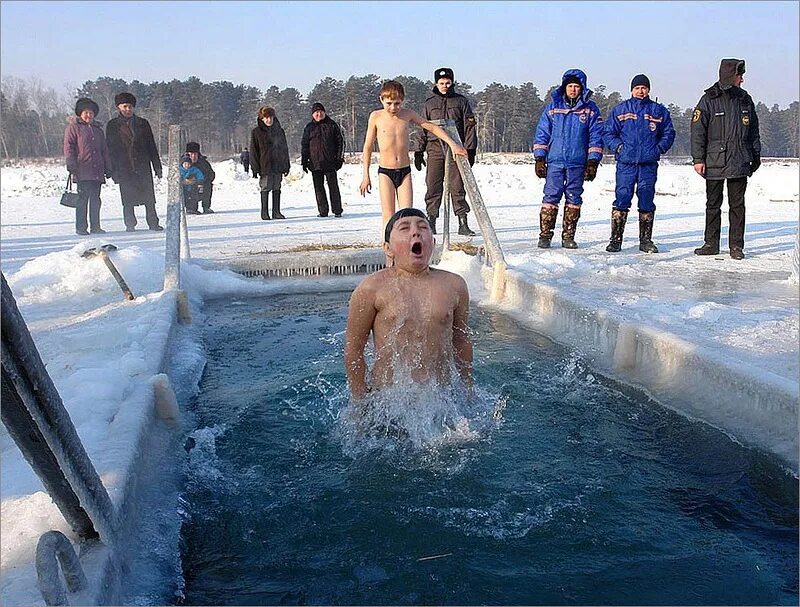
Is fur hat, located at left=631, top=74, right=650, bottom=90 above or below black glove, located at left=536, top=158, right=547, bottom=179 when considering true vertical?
above

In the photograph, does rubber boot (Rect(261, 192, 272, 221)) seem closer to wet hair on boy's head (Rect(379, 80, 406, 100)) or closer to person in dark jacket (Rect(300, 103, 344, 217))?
person in dark jacket (Rect(300, 103, 344, 217))

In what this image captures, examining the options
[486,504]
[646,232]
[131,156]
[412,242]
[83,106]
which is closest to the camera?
[486,504]

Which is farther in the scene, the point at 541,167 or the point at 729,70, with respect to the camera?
the point at 541,167

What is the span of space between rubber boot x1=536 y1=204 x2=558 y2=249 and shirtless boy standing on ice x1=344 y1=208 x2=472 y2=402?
4763 millimetres

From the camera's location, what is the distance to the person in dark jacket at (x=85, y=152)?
1017 cm

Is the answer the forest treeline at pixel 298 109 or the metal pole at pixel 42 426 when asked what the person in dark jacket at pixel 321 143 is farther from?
the forest treeline at pixel 298 109

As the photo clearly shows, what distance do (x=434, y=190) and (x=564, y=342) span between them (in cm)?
475

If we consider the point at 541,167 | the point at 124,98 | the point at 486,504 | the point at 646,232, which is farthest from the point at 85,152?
the point at 486,504

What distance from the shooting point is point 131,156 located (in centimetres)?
1091

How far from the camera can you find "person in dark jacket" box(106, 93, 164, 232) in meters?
10.8

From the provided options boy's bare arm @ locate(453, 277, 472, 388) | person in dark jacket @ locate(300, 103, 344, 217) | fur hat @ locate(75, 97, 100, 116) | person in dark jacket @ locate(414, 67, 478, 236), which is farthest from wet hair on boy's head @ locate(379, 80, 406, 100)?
fur hat @ locate(75, 97, 100, 116)

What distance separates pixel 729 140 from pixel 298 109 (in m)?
45.6

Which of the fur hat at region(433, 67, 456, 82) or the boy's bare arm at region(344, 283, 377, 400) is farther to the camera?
the fur hat at region(433, 67, 456, 82)

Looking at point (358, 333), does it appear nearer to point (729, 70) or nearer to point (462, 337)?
point (462, 337)
